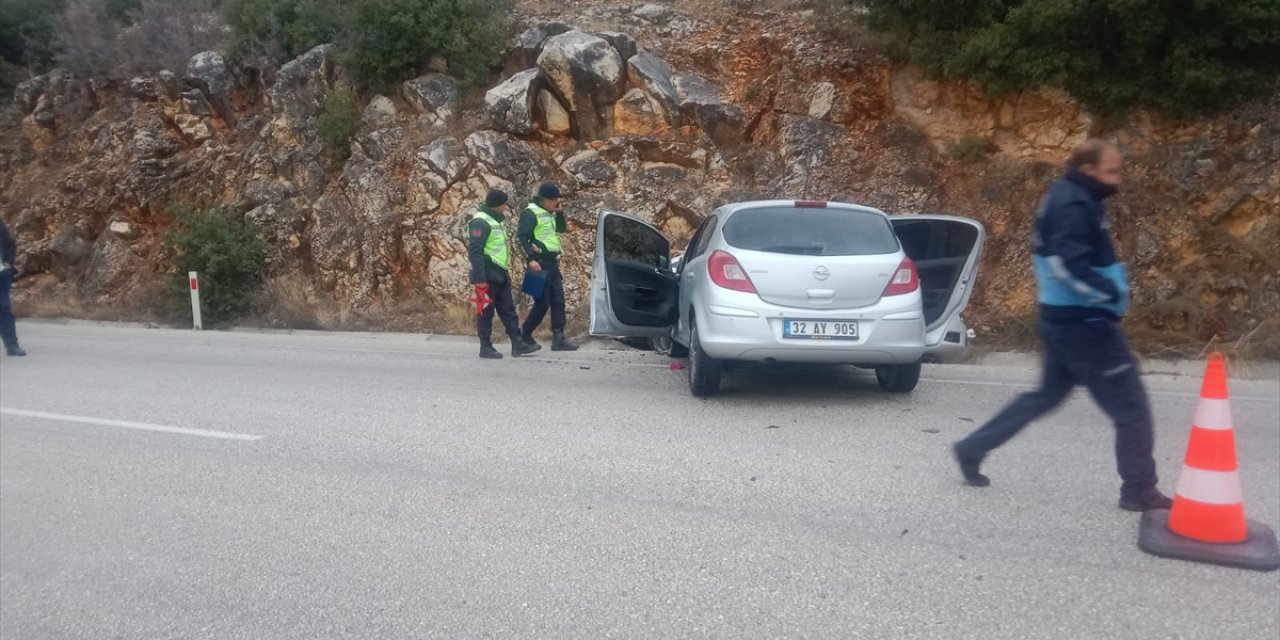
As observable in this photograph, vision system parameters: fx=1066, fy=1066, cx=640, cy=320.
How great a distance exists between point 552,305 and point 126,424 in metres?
4.60

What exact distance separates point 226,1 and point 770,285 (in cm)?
1670

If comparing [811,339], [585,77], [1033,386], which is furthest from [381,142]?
[1033,386]

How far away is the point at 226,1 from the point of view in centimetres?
2067

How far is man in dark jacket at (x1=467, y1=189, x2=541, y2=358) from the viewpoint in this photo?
1097 centimetres

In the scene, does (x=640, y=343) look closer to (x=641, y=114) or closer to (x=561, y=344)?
(x=561, y=344)

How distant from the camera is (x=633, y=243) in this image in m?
10.1

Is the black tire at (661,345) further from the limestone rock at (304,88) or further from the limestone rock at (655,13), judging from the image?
the limestone rock at (304,88)

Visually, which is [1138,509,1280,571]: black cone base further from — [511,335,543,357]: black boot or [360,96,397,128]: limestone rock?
[360,96,397,128]: limestone rock

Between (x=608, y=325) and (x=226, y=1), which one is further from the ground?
(x=226, y=1)

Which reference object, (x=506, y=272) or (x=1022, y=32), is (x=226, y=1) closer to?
(x=506, y=272)

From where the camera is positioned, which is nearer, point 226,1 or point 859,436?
point 859,436

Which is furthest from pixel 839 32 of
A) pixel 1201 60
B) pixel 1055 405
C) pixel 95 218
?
pixel 95 218

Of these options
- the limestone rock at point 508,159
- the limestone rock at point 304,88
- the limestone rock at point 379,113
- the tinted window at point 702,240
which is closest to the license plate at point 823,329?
the tinted window at point 702,240

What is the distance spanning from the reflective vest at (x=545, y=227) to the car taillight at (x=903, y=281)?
443cm
